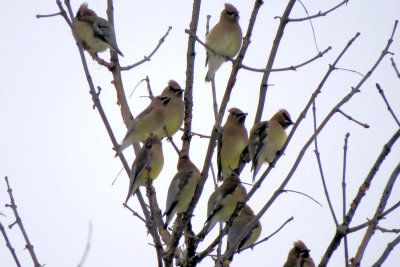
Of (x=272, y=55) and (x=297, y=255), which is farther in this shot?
(x=297, y=255)

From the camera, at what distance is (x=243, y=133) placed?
19.7 feet

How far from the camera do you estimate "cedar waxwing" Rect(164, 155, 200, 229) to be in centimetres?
477

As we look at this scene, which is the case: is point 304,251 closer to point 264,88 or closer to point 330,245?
point 264,88

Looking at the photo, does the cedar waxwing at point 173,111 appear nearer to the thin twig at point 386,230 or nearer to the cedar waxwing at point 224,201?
the cedar waxwing at point 224,201

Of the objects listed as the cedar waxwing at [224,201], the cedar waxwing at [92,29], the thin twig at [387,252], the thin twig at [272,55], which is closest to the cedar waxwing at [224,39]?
the cedar waxwing at [92,29]

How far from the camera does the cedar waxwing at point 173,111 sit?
5.58 metres

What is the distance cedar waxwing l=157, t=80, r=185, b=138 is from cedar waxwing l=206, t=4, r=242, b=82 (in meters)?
0.75

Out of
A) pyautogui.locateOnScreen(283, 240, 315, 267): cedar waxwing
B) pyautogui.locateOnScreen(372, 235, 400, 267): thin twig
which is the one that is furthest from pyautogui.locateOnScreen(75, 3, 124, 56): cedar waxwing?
pyautogui.locateOnScreen(372, 235, 400, 267): thin twig

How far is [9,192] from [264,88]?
159 cm

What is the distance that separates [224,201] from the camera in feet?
16.0

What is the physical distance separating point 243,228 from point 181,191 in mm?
550

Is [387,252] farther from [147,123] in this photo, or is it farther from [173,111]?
[173,111]

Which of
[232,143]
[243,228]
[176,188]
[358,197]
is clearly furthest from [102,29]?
[358,197]

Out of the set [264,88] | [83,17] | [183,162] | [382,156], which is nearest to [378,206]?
[382,156]
